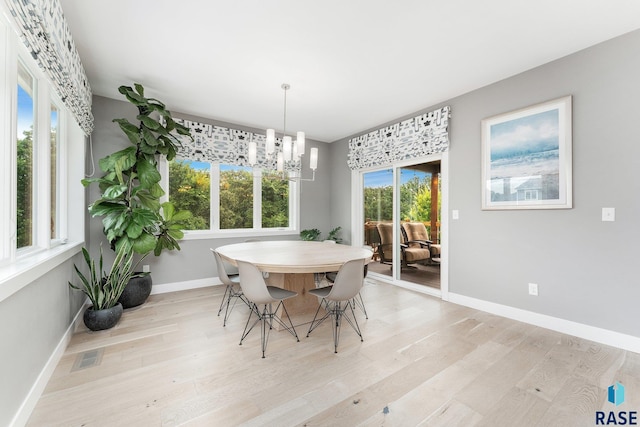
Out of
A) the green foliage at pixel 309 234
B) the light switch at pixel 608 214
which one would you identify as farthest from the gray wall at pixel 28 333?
the light switch at pixel 608 214

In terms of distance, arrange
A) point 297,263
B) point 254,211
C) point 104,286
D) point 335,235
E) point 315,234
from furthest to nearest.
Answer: point 335,235
point 315,234
point 254,211
point 104,286
point 297,263

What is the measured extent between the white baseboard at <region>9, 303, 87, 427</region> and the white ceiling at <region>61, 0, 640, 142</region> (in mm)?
2525

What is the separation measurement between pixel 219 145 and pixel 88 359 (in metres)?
3.03

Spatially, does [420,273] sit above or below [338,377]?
above

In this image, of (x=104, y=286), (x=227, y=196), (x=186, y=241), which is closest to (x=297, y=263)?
(x=104, y=286)

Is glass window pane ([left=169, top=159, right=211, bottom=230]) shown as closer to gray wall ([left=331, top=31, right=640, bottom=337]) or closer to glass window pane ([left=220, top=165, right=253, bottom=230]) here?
glass window pane ([left=220, top=165, right=253, bottom=230])

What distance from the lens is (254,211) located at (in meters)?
4.64

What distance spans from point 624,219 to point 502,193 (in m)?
0.95

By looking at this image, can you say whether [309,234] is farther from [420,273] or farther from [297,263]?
[297,263]

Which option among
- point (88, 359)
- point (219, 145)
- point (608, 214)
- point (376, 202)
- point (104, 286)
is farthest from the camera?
point (376, 202)

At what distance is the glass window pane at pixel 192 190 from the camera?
399cm

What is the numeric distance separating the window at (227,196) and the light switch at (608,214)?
343 cm

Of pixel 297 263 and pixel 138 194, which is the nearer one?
pixel 297 263

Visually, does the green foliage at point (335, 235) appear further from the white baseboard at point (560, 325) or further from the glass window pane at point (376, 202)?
the white baseboard at point (560, 325)
